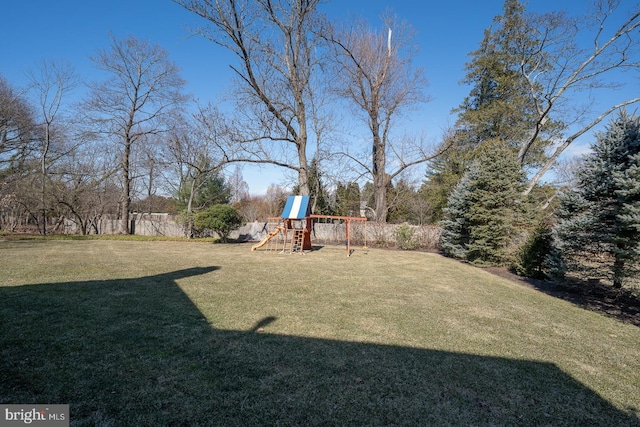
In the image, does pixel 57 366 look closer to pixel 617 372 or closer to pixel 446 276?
pixel 617 372

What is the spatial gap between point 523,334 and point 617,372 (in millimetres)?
934

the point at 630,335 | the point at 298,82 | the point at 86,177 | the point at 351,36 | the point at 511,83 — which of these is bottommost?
the point at 630,335

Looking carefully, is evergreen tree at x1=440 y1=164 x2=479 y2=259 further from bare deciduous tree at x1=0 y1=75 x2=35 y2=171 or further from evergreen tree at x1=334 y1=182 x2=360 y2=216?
bare deciduous tree at x1=0 y1=75 x2=35 y2=171

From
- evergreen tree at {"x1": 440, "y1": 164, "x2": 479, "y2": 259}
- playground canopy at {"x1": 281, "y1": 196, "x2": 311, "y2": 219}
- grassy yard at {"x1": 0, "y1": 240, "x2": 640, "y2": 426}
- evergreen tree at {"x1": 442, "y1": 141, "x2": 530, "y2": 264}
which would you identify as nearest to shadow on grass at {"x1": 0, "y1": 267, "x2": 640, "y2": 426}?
grassy yard at {"x1": 0, "y1": 240, "x2": 640, "y2": 426}

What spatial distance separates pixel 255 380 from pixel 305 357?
23.1 inches

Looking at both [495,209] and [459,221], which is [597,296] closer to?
[495,209]

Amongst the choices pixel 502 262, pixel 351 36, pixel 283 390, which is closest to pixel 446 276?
pixel 502 262

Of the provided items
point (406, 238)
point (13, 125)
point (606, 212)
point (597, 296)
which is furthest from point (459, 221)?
point (13, 125)

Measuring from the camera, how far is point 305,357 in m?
2.87

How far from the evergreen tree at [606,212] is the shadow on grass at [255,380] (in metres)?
3.67

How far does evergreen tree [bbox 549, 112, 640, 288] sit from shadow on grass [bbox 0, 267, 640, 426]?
144 inches

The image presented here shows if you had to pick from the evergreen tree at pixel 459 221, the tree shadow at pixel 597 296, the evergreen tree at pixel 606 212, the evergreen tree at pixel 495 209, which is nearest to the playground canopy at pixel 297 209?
the evergreen tree at pixel 459 221

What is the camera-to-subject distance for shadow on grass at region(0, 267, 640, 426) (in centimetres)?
204

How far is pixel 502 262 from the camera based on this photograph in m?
A: 9.74
